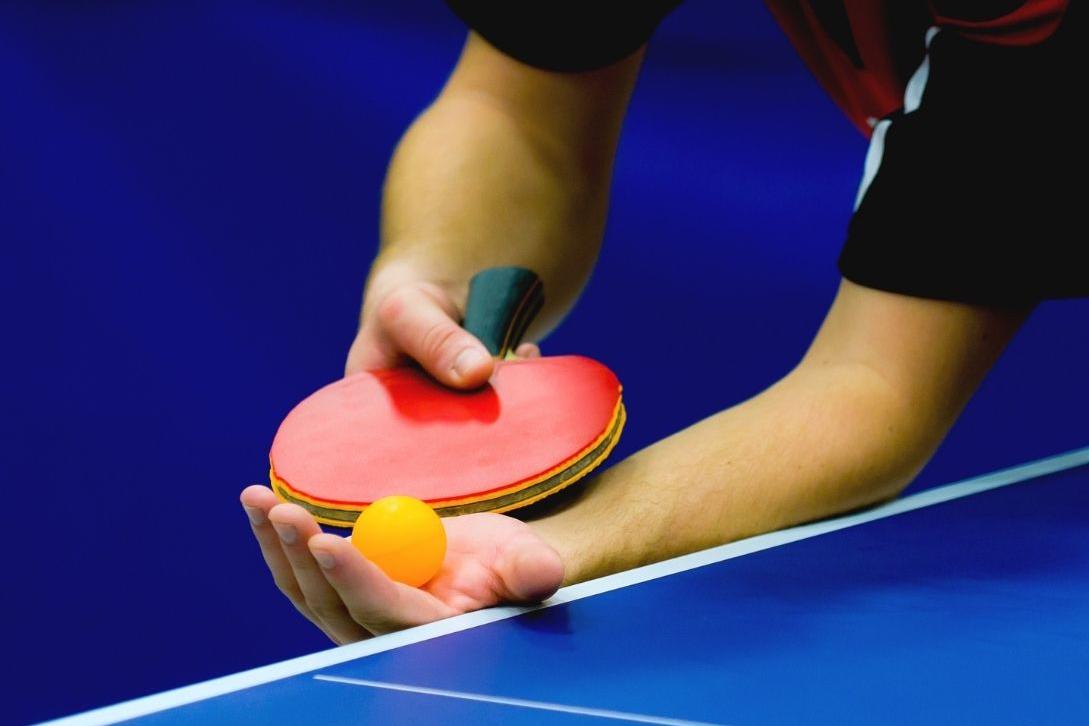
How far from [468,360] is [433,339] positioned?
0.13 feet

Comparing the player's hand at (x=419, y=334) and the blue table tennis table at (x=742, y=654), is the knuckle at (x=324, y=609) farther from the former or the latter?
the player's hand at (x=419, y=334)

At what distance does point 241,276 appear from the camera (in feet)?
6.77

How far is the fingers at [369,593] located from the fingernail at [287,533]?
0.04 ft

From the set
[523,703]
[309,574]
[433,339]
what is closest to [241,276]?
[433,339]

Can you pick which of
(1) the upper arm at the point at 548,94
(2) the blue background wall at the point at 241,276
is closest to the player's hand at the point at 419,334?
(1) the upper arm at the point at 548,94

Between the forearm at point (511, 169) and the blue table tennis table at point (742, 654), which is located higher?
the forearm at point (511, 169)

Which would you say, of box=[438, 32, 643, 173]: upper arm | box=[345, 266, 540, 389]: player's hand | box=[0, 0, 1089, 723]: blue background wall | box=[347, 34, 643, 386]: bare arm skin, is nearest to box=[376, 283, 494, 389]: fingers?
box=[345, 266, 540, 389]: player's hand

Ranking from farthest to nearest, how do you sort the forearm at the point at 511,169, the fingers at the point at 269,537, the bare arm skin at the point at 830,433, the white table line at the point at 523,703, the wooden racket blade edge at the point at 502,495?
1. the forearm at the point at 511,169
2. the bare arm skin at the point at 830,433
3. the wooden racket blade edge at the point at 502,495
4. the fingers at the point at 269,537
5. the white table line at the point at 523,703

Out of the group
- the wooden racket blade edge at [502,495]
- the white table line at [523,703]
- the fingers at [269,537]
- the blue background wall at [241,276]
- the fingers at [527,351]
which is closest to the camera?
the white table line at [523,703]

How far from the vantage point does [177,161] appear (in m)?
2.06

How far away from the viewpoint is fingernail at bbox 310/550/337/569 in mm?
592

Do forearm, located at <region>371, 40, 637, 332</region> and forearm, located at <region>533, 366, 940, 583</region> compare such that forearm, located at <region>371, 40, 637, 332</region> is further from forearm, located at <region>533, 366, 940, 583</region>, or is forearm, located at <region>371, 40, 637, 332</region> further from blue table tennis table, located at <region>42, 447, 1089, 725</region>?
blue table tennis table, located at <region>42, 447, 1089, 725</region>

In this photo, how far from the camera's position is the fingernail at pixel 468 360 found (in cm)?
84

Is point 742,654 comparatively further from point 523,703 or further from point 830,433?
point 830,433
